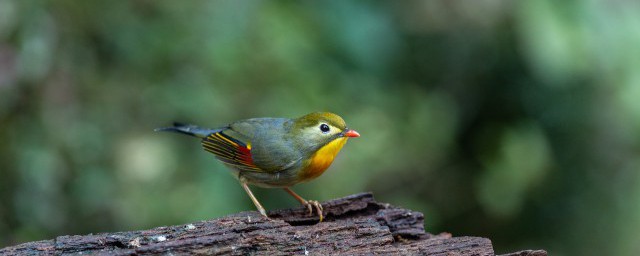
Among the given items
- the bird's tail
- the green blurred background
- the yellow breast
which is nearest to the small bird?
the yellow breast

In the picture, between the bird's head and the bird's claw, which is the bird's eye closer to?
the bird's head

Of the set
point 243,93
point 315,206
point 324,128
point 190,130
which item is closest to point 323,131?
point 324,128

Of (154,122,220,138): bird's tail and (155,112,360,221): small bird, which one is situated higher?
(154,122,220,138): bird's tail

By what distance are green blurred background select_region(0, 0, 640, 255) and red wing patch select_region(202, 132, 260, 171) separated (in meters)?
0.67

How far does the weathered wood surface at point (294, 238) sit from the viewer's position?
3438 mm

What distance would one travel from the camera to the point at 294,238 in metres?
3.75

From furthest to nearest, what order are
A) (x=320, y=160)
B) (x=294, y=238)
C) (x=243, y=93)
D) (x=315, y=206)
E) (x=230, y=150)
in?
(x=243, y=93) < (x=230, y=150) < (x=320, y=160) < (x=315, y=206) < (x=294, y=238)

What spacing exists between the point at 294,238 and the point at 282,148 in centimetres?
100

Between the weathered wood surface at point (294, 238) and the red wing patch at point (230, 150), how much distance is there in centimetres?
45

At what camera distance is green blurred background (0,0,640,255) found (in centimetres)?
565

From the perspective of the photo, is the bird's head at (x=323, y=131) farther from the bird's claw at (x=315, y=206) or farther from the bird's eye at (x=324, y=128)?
the bird's claw at (x=315, y=206)

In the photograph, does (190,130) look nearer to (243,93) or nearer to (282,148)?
(243,93)

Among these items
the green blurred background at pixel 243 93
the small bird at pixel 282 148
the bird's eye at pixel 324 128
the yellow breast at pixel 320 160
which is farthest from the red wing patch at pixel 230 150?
the green blurred background at pixel 243 93

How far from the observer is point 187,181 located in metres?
5.75
